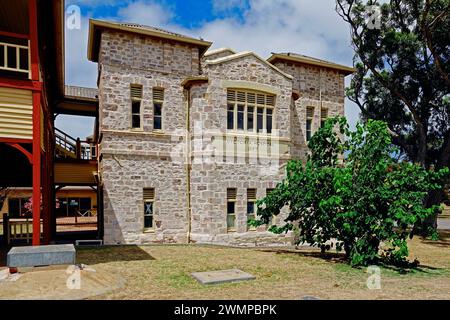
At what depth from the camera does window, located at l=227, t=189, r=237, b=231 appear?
634 inches

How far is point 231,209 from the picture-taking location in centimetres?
1623

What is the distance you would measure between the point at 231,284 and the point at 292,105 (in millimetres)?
12483

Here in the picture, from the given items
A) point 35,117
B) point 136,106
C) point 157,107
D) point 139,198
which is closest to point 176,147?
point 157,107

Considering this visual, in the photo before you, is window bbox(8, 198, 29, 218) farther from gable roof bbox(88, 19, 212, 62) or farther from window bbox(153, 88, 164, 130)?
window bbox(153, 88, 164, 130)

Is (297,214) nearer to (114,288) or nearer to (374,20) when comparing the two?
(114,288)

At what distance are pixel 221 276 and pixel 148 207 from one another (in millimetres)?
7591

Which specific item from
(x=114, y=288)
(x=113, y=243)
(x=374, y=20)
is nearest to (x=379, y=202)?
(x=114, y=288)

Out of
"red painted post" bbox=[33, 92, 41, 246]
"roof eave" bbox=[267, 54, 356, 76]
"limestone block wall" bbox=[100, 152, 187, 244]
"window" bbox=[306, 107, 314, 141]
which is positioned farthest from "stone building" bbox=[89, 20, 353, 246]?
"red painted post" bbox=[33, 92, 41, 246]

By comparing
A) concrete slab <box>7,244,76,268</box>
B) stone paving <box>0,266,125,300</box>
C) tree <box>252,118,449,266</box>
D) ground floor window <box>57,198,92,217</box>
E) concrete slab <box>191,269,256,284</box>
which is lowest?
ground floor window <box>57,198,92,217</box>

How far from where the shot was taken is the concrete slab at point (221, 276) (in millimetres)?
8497

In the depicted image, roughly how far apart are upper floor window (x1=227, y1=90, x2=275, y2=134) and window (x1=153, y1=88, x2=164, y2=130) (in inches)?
124

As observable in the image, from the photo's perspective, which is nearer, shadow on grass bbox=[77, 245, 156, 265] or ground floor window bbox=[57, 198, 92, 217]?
shadow on grass bbox=[77, 245, 156, 265]

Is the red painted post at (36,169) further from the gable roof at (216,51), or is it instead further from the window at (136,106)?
the gable roof at (216,51)

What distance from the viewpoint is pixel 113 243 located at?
48.9 feet
